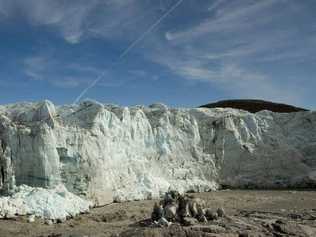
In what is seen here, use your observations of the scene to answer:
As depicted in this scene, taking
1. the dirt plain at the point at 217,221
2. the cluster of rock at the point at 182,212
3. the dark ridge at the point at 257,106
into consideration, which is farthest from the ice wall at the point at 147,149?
the dark ridge at the point at 257,106

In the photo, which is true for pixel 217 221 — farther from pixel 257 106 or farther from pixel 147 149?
pixel 257 106

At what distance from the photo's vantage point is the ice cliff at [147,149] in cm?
2250

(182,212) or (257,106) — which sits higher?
(257,106)

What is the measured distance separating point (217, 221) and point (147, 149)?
1589cm

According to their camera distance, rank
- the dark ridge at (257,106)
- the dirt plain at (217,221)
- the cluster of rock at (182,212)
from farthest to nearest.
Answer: the dark ridge at (257,106) < the cluster of rock at (182,212) < the dirt plain at (217,221)

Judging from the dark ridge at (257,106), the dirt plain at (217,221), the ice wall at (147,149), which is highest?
the dark ridge at (257,106)

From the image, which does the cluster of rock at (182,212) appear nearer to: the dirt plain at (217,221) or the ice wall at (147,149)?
the dirt plain at (217,221)

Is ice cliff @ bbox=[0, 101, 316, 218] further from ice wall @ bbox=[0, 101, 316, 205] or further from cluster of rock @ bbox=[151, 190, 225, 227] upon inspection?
cluster of rock @ bbox=[151, 190, 225, 227]

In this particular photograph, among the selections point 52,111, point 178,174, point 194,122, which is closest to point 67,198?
point 52,111

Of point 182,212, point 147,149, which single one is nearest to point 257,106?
point 147,149

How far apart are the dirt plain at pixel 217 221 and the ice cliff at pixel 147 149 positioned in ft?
6.00

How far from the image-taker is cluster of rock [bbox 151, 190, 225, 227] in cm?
1373

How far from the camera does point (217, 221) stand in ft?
45.2

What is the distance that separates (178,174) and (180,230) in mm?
17576
